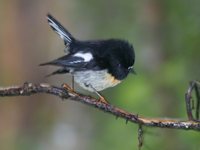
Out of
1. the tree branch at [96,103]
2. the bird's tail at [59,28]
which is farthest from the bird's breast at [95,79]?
the tree branch at [96,103]

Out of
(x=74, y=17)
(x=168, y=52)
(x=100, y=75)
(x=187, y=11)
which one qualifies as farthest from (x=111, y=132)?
(x=100, y=75)

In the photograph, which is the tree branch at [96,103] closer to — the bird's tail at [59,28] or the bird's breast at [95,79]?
the bird's breast at [95,79]

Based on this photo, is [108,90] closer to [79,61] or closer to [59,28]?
[59,28]

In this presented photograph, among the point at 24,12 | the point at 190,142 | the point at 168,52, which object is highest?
the point at 24,12

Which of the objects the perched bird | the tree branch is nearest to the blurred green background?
the perched bird

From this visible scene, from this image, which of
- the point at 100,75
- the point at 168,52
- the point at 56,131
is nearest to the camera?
the point at 100,75

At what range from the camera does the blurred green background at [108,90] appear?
7875 millimetres

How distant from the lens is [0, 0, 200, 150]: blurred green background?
7.88 m

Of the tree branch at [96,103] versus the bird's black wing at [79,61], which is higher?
the bird's black wing at [79,61]

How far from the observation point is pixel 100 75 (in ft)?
14.4

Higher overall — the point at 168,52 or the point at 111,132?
the point at 168,52

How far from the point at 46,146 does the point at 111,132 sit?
1422mm

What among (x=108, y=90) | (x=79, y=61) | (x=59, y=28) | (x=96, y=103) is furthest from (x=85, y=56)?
(x=108, y=90)

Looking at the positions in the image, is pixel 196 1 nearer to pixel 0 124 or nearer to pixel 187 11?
pixel 187 11
